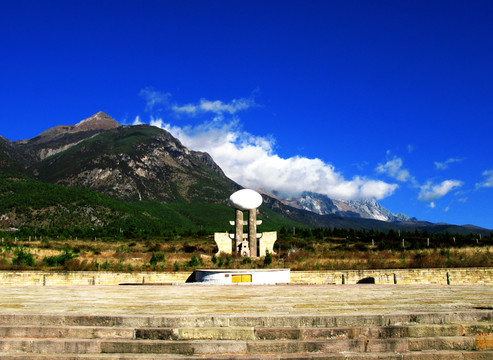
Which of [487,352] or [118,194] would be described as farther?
[118,194]

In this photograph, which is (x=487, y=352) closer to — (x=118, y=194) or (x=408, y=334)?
(x=408, y=334)

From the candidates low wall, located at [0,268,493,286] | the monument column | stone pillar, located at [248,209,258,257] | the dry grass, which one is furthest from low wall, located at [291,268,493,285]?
the monument column

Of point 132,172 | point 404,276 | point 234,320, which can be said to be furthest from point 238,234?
point 132,172

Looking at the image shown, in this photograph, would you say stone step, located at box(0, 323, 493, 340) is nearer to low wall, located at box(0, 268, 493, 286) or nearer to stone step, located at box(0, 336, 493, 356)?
stone step, located at box(0, 336, 493, 356)

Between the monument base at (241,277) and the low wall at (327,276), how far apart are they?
3.31 ft

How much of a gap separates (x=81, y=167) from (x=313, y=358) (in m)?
166

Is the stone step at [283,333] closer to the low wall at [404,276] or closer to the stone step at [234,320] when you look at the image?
the stone step at [234,320]

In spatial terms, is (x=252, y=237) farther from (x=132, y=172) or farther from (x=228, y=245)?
(x=132, y=172)

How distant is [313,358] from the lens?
5.39 metres

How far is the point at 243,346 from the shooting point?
5629mm

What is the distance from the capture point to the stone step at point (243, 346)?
5602mm

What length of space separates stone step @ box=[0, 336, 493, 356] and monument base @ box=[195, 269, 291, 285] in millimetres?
13829

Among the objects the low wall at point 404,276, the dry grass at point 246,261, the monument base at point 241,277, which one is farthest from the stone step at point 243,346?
the dry grass at point 246,261

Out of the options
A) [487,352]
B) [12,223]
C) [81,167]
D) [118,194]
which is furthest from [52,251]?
[81,167]
